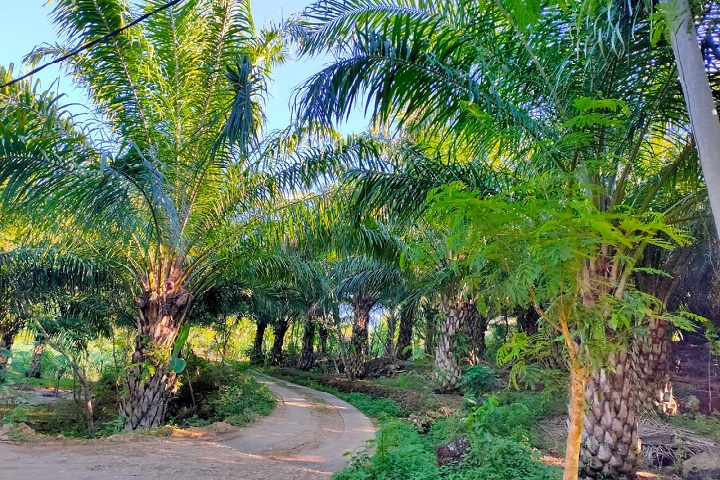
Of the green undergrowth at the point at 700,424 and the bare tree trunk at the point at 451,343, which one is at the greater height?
the bare tree trunk at the point at 451,343

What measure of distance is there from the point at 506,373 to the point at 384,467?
11.0 metres

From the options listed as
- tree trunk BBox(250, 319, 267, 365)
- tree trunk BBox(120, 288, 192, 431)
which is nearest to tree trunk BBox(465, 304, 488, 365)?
tree trunk BBox(120, 288, 192, 431)

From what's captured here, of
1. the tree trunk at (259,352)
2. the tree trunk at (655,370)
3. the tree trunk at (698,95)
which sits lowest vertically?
the tree trunk at (259,352)

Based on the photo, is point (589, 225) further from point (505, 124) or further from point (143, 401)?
point (143, 401)

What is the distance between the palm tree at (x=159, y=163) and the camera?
5434mm

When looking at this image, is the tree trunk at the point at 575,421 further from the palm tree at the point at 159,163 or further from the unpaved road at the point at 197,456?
the palm tree at the point at 159,163

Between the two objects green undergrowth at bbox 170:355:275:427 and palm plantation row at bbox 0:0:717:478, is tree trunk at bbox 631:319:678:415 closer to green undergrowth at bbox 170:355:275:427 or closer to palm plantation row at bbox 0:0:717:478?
palm plantation row at bbox 0:0:717:478

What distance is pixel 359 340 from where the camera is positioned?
17.8m

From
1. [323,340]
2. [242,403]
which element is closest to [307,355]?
[323,340]

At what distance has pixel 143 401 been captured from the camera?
316 inches

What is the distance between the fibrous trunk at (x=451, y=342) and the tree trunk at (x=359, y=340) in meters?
5.90

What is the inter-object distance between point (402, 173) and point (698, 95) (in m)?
3.45

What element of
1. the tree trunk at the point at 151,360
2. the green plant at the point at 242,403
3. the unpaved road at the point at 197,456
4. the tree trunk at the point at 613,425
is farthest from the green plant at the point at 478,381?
the tree trunk at the point at 151,360

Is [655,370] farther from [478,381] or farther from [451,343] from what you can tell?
[451,343]
